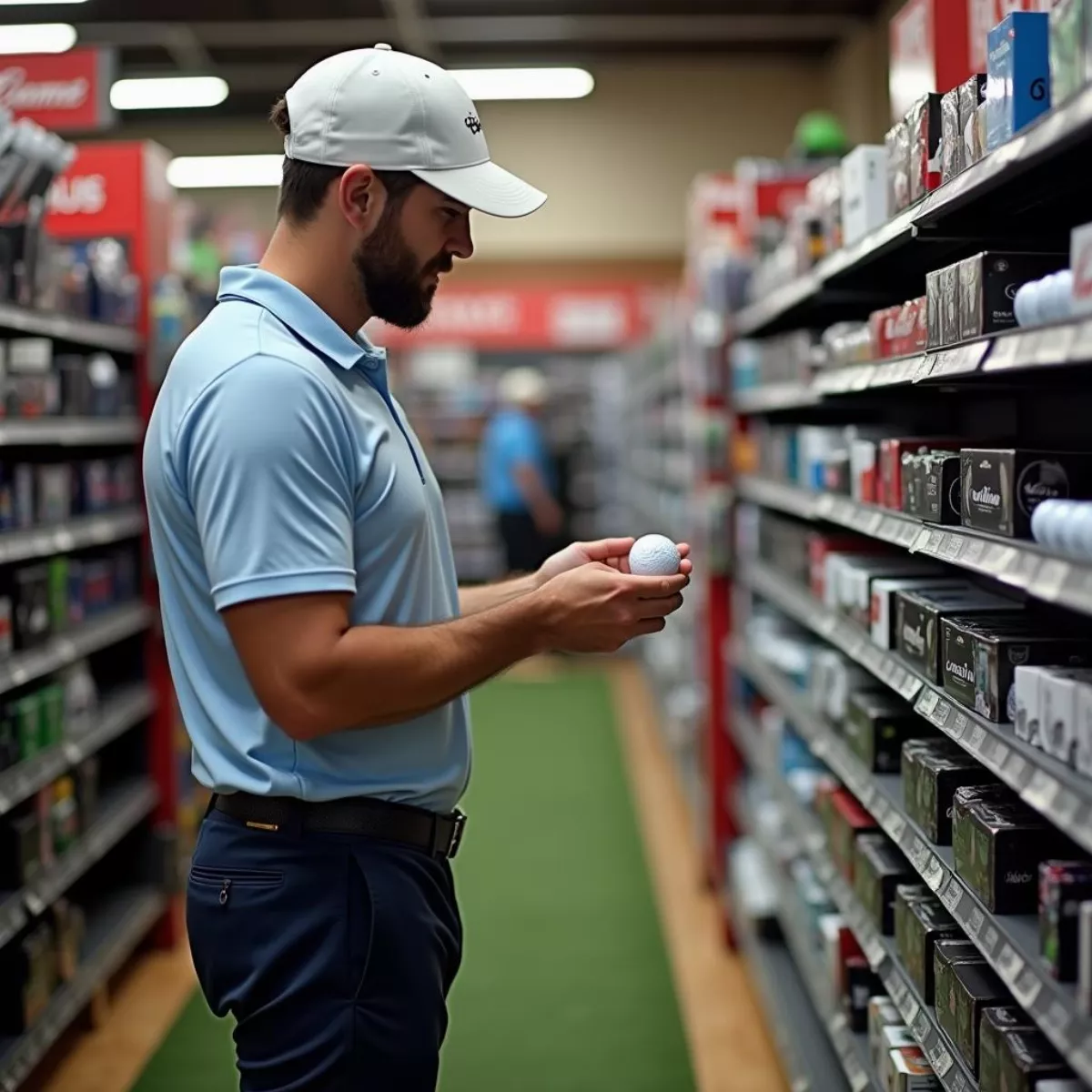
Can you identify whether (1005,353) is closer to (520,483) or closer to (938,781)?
(938,781)

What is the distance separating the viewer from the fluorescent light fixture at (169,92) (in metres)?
11.9

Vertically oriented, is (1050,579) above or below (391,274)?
below

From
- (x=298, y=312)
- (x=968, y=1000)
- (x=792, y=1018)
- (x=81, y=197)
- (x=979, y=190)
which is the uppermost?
(x=81, y=197)

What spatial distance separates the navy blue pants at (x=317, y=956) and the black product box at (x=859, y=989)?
4.38ft

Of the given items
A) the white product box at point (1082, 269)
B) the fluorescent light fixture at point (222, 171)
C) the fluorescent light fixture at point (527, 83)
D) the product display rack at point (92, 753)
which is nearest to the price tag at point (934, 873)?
the white product box at point (1082, 269)

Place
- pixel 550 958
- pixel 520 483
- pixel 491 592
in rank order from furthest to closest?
1. pixel 520 483
2. pixel 550 958
3. pixel 491 592

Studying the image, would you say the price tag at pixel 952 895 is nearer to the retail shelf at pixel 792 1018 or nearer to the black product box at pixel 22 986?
the retail shelf at pixel 792 1018

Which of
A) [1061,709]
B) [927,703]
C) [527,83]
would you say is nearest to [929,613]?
[927,703]

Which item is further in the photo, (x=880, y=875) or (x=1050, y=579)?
(x=880, y=875)

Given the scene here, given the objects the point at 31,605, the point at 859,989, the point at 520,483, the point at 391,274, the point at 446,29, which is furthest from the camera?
the point at 446,29

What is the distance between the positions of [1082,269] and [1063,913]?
804 millimetres

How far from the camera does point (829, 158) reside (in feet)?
16.6

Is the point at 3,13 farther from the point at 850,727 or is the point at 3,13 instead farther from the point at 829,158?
the point at 850,727

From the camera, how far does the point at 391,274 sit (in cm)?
200
